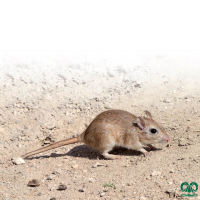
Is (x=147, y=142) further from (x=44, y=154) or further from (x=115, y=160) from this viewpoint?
(x=44, y=154)

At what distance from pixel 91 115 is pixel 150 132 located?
212 cm

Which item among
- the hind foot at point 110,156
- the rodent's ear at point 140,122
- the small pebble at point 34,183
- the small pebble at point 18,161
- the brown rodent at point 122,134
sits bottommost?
the small pebble at point 18,161

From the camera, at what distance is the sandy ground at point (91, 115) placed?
13.4ft

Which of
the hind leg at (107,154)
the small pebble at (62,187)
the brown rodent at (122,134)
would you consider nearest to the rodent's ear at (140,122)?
the brown rodent at (122,134)

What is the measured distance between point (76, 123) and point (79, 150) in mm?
959

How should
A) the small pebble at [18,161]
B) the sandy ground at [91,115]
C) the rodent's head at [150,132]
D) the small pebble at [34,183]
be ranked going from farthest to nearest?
the small pebble at [18,161] → the rodent's head at [150,132] → the small pebble at [34,183] → the sandy ground at [91,115]

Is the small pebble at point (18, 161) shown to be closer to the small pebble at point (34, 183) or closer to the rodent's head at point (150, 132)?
the small pebble at point (34, 183)

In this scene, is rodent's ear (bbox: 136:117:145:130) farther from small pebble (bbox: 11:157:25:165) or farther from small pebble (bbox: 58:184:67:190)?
small pebble (bbox: 11:157:25:165)

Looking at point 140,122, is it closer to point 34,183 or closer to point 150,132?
point 150,132

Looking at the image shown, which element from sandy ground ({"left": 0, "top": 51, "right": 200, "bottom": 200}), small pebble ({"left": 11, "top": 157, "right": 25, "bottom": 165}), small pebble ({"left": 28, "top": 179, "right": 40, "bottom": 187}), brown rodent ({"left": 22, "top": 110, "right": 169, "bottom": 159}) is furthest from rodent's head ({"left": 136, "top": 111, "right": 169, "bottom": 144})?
small pebble ({"left": 11, "top": 157, "right": 25, "bottom": 165})

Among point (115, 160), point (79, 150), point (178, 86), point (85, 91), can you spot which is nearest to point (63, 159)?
point (79, 150)

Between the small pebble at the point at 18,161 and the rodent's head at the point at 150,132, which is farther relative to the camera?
the small pebble at the point at 18,161

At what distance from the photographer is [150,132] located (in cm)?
514

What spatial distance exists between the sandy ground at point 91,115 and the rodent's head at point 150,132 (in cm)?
23
